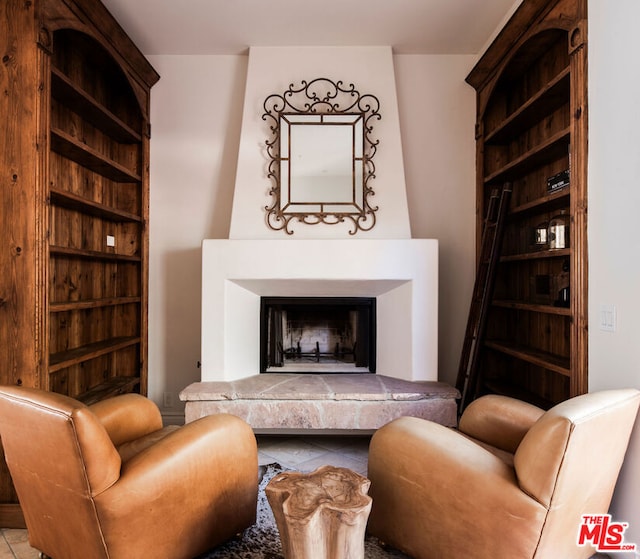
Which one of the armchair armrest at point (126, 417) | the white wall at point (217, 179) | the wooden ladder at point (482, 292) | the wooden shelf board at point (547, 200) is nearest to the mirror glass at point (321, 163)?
the white wall at point (217, 179)

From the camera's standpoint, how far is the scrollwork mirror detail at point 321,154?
2.98 meters

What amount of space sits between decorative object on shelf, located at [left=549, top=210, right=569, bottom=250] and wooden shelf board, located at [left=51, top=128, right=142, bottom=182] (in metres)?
2.78

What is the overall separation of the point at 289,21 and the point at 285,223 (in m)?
1.36

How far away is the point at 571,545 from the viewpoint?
1396 mm

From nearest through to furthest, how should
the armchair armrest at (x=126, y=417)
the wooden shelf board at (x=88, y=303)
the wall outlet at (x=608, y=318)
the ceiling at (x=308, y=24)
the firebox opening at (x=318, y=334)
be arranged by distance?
the wall outlet at (x=608, y=318), the armchair armrest at (x=126, y=417), the wooden shelf board at (x=88, y=303), the ceiling at (x=308, y=24), the firebox opening at (x=318, y=334)

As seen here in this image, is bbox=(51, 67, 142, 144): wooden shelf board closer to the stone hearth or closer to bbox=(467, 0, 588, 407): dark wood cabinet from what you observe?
the stone hearth

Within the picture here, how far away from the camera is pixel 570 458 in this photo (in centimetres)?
123

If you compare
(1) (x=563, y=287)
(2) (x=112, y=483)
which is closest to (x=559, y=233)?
(1) (x=563, y=287)

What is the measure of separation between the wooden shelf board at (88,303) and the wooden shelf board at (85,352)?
265 mm

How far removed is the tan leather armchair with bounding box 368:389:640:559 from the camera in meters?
1.25

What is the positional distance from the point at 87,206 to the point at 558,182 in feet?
9.34

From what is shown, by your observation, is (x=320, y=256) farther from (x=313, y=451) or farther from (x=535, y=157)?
(x=535, y=157)

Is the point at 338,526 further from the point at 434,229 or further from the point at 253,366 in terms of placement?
the point at 434,229

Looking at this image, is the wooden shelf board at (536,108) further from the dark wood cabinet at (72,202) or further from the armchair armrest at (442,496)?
the dark wood cabinet at (72,202)
